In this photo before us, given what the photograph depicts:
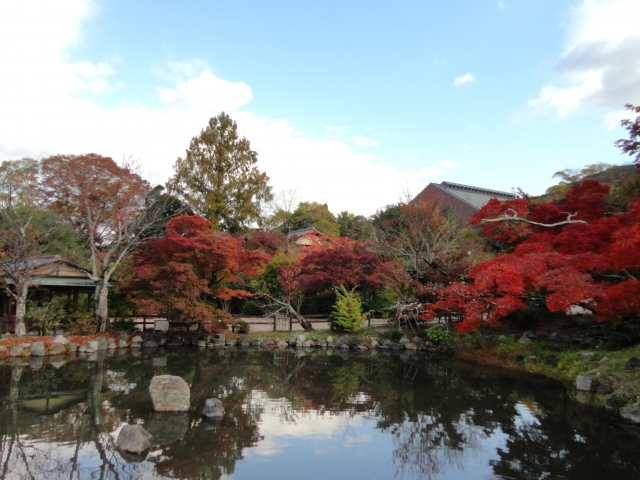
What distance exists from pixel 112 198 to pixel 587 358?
14395 millimetres

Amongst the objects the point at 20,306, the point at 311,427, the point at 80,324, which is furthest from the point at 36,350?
the point at 311,427

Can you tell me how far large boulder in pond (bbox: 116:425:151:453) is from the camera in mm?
5582

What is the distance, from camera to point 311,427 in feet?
22.7

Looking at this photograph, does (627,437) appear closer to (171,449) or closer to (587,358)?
(587,358)

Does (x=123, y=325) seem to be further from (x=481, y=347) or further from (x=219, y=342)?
(x=481, y=347)

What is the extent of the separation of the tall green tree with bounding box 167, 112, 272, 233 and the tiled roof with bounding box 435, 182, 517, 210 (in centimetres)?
1265

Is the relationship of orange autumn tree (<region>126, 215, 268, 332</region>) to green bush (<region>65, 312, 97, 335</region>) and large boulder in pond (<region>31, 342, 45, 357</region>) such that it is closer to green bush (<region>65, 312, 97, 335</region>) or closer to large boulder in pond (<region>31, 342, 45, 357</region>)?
green bush (<region>65, 312, 97, 335</region>)

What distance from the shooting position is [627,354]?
9.20 metres

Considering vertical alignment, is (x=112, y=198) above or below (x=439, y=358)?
above

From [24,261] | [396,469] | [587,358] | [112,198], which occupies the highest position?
[112,198]

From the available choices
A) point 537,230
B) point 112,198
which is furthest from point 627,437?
point 112,198

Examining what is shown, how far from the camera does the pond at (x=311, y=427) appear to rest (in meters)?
5.31

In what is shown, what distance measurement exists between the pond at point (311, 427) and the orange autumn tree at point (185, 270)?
3.07m

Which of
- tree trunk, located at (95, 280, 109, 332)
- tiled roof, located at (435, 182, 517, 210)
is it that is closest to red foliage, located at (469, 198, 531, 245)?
tree trunk, located at (95, 280, 109, 332)
